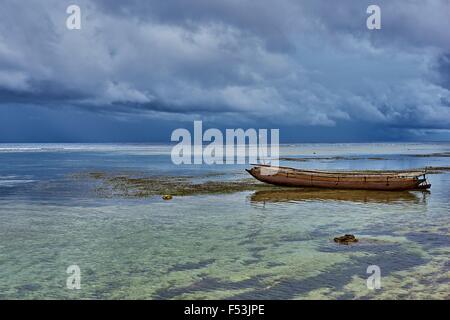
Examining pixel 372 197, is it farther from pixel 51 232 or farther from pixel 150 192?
pixel 51 232

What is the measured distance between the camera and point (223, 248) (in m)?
15.4

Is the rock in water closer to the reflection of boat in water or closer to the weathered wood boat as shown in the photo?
the reflection of boat in water

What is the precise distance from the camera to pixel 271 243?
16078 millimetres

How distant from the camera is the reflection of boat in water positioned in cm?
2723

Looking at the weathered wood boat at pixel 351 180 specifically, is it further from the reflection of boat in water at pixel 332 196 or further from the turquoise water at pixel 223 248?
the turquoise water at pixel 223 248

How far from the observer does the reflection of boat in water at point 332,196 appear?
89.4ft

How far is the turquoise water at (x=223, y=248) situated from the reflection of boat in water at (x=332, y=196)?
69 centimetres

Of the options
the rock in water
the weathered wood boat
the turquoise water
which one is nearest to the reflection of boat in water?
the weathered wood boat

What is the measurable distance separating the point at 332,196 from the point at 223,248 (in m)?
15.1

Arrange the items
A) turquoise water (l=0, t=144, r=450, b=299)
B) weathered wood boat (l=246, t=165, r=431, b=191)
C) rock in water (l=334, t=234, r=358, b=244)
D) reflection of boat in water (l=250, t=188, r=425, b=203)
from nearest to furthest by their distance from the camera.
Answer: turquoise water (l=0, t=144, r=450, b=299) → rock in water (l=334, t=234, r=358, b=244) → reflection of boat in water (l=250, t=188, r=425, b=203) → weathered wood boat (l=246, t=165, r=431, b=191)

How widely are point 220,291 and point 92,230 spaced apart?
922 cm

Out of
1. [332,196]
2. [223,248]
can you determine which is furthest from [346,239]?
[332,196]

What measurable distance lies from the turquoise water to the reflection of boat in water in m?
0.69

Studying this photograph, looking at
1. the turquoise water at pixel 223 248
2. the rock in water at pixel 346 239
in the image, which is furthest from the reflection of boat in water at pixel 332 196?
the rock in water at pixel 346 239
